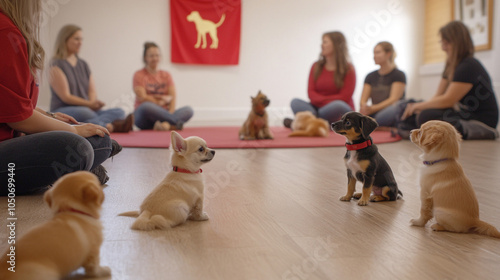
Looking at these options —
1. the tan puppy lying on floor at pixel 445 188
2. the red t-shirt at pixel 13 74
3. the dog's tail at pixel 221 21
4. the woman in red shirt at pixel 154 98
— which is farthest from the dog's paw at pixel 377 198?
the dog's tail at pixel 221 21

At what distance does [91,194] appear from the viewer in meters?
1.19

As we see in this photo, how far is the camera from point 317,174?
293cm

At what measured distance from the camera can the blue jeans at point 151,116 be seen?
6.25 metres

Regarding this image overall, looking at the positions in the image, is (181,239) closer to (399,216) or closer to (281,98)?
(399,216)

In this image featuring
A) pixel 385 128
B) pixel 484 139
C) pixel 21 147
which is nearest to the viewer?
pixel 21 147

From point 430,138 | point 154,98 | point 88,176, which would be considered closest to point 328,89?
point 154,98

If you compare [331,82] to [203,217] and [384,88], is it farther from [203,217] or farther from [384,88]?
[203,217]

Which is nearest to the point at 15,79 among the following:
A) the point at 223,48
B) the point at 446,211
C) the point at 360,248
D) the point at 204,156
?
the point at 204,156

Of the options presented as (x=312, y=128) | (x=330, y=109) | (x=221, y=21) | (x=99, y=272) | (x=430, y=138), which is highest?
(x=221, y=21)

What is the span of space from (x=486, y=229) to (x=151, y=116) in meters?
5.20

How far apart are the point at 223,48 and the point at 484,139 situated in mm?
4623

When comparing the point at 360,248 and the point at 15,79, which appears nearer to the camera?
the point at 360,248

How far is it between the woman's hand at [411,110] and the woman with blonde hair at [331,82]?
92 centimetres

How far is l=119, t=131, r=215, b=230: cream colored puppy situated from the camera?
1.65m
